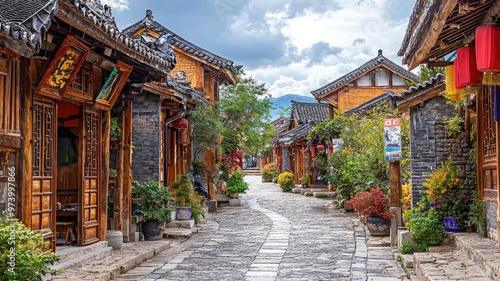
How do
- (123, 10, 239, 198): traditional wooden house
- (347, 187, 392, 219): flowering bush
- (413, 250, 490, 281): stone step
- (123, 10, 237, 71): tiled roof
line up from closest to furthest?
(413, 250, 490, 281): stone step, (347, 187, 392, 219): flowering bush, (123, 10, 239, 198): traditional wooden house, (123, 10, 237, 71): tiled roof

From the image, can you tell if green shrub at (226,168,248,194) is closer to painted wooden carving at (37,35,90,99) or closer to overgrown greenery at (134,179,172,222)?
overgrown greenery at (134,179,172,222)

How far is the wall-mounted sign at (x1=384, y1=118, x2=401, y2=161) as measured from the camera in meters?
14.4

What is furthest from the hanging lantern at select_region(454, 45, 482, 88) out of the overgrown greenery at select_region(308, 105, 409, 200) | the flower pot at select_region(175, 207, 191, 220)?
the flower pot at select_region(175, 207, 191, 220)

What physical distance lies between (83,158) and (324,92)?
26.0m

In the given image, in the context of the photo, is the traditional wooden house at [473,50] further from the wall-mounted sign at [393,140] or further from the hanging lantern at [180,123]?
the hanging lantern at [180,123]

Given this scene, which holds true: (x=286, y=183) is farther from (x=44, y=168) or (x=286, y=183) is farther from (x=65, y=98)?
(x=44, y=168)

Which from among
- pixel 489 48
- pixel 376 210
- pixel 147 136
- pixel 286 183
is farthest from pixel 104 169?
pixel 286 183

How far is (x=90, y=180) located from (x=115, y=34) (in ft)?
10.1

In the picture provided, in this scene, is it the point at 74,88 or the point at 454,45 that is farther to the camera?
the point at 74,88

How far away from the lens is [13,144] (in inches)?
336

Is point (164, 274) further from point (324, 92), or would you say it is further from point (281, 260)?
point (324, 92)

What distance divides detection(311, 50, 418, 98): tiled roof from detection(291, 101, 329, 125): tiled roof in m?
Result: 12.1

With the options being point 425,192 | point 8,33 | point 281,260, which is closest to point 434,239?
point 425,192

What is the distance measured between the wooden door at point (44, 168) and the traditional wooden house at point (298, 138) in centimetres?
3113
